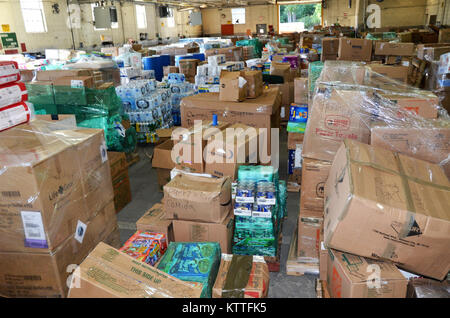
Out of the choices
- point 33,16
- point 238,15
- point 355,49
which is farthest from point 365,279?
point 238,15

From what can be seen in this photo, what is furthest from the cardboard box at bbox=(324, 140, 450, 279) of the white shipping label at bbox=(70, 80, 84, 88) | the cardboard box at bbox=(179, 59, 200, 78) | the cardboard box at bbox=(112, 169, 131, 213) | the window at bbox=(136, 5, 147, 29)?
the window at bbox=(136, 5, 147, 29)

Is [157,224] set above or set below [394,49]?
below

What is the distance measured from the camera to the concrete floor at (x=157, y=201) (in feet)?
7.42

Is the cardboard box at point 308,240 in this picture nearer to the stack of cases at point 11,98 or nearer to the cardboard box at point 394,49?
the stack of cases at point 11,98

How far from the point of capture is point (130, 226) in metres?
3.09

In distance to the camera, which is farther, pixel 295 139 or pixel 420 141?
pixel 295 139

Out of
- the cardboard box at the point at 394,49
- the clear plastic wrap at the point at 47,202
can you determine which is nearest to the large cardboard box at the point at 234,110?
the clear plastic wrap at the point at 47,202

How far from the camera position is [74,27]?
11594 mm

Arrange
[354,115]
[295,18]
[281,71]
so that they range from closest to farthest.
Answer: [354,115], [281,71], [295,18]

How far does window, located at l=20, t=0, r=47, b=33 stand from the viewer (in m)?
9.60

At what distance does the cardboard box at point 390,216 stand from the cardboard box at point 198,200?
2.25ft

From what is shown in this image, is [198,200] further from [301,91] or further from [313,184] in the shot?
[301,91]

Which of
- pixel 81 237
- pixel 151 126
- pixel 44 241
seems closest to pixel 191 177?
pixel 81 237

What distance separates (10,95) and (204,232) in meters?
1.36
